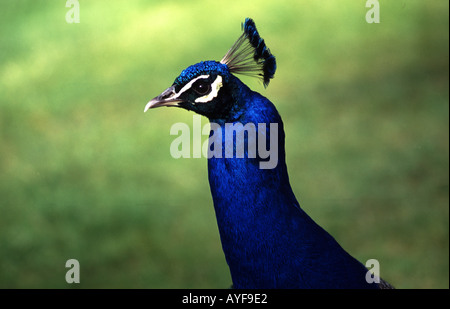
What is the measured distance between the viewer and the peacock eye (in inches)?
53.9

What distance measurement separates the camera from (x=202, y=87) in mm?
1371

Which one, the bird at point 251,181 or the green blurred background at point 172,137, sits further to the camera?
the green blurred background at point 172,137

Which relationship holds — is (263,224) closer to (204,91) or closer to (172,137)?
(204,91)

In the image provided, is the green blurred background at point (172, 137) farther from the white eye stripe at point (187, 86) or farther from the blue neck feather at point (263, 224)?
the white eye stripe at point (187, 86)

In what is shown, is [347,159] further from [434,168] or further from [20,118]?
[20,118]

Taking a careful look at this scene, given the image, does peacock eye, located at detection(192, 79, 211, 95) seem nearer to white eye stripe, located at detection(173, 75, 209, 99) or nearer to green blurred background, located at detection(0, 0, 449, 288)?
white eye stripe, located at detection(173, 75, 209, 99)

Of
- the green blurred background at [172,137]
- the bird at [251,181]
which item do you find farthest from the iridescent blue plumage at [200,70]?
the green blurred background at [172,137]

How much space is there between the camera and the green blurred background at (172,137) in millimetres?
3143

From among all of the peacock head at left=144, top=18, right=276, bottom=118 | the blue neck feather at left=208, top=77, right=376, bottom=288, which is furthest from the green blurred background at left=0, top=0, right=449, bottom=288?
the peacock head at left=144, top=18, right=276, bottom=118

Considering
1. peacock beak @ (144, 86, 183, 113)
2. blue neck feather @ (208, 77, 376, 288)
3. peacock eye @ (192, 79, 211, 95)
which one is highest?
peacock eye @ (192, 79, 211, 95)

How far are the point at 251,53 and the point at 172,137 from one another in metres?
2.24

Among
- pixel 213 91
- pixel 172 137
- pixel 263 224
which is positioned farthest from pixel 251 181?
pixel 172 137

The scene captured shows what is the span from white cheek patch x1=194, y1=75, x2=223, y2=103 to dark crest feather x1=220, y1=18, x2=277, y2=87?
0.33 feet
